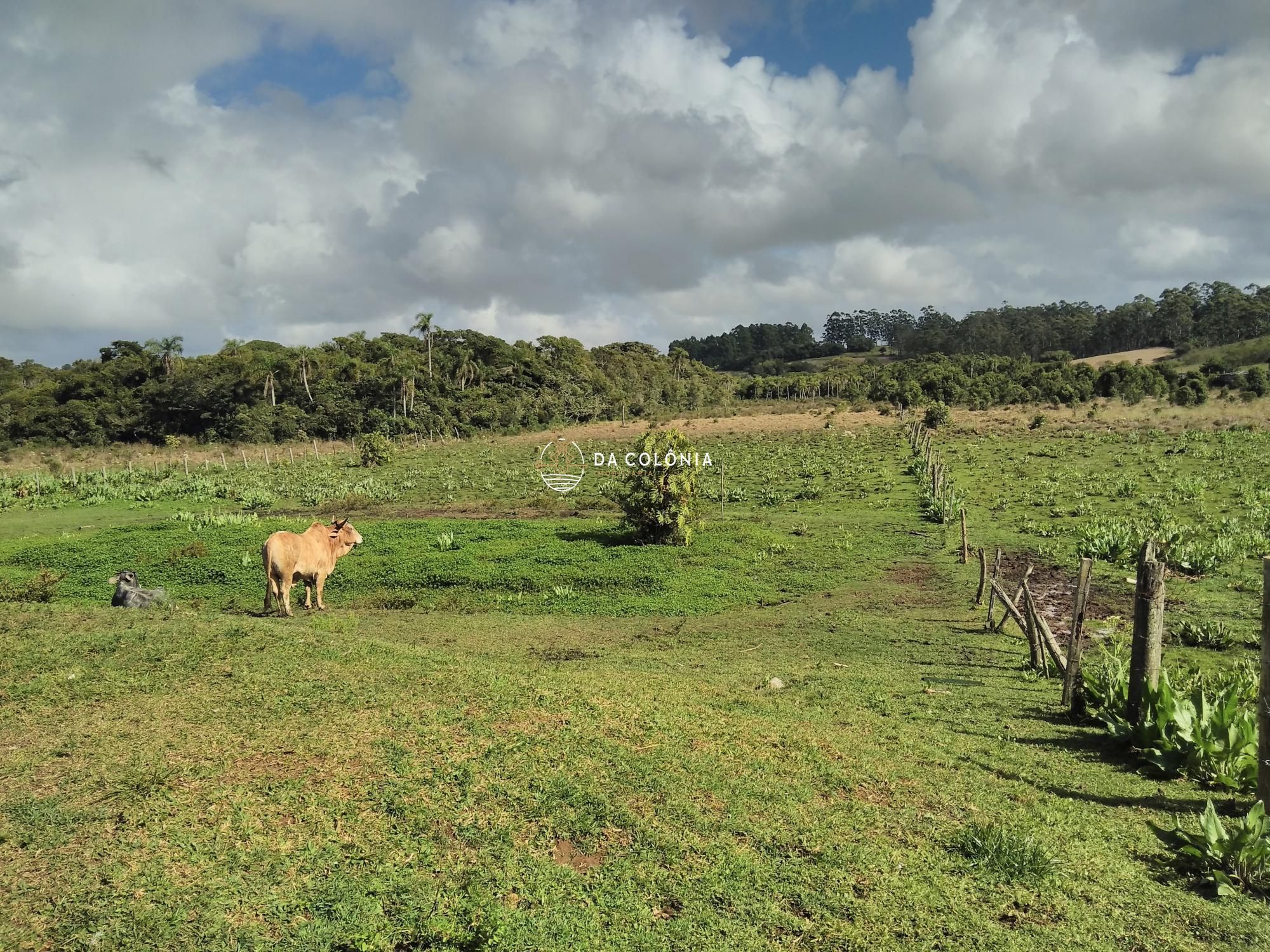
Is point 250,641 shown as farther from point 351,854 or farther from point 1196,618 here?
point 1196,618

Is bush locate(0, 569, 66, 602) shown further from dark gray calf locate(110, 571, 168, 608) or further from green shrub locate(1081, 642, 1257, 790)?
green shrub locate(1081, 642, 1257, 790)

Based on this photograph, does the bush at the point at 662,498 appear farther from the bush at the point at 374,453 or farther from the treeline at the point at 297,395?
the treeline at the point at 297,395

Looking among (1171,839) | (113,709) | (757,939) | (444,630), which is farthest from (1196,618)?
(113,709)

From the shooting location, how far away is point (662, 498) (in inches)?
779

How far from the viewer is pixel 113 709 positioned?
684cm

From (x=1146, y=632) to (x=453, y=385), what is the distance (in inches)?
2884

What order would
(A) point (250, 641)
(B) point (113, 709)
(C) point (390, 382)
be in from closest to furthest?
1. (B) point (113, 709)
2. (A) point (250, 641)
3. (C) point (390, 382)

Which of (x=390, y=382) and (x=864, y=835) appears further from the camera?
(x=390, y=382)

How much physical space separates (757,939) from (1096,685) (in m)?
6.02

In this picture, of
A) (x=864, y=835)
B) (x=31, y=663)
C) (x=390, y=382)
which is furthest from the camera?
(x=390, y=382)

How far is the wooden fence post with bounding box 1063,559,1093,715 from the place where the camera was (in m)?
Answer: 8.39

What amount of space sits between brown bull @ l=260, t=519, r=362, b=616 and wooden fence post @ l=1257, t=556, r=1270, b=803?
→ 1326cm

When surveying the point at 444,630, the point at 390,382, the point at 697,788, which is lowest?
the point at 444,630

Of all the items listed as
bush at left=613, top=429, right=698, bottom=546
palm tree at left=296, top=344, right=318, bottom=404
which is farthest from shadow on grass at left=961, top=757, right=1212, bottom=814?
palm tree at left=296, top=344, right=318, bottom=404
